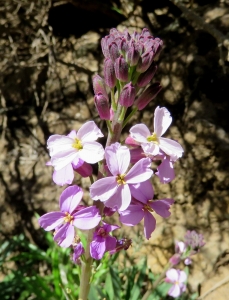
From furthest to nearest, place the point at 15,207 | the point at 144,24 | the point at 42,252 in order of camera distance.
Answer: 1. the point at 144,24
2. the point at 15,207
3. the point at 42,252

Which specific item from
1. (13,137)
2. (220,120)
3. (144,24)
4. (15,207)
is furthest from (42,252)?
(144,24)

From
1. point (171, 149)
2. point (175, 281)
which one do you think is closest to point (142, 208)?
point (171, 149)

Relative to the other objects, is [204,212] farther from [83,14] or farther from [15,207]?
[83,14]

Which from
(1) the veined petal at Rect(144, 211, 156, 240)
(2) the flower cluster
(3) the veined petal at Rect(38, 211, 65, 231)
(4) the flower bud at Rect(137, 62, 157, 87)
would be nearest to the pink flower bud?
(2) the flower cluster

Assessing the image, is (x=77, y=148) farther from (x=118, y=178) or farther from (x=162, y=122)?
(x=162, y=122)

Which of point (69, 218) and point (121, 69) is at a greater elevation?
point (121, 69)

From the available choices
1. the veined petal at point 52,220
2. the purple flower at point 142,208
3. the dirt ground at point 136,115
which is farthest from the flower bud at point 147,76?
the dirt ground at point 136,115
